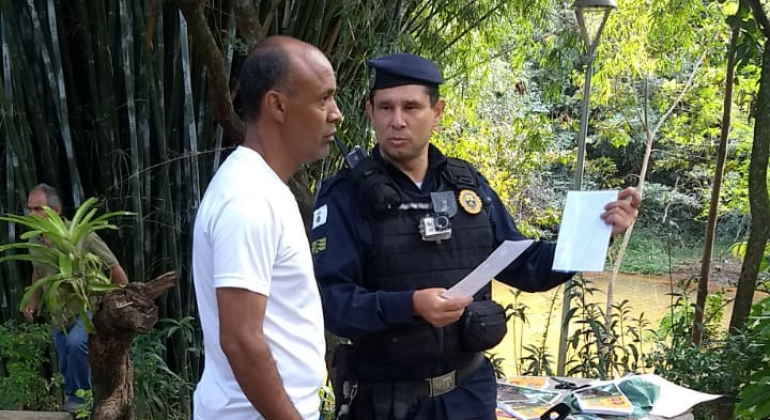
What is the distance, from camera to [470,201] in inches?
70.3

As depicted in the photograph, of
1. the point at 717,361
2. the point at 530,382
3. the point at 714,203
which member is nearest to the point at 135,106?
the point at 530,382

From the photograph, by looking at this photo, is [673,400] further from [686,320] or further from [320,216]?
[686,320]

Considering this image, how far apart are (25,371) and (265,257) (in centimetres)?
233

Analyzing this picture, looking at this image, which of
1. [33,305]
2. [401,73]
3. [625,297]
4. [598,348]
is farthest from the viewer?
[625,297]

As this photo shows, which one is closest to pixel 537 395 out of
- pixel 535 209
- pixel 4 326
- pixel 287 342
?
pixel 287 342

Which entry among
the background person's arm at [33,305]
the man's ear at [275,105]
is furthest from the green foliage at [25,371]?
the man's ear at [275,105]

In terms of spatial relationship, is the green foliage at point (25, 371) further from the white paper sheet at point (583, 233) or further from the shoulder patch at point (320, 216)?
the white paper sheet at point (583, 233)

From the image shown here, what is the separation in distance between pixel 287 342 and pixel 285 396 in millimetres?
96

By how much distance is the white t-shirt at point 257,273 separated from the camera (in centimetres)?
111

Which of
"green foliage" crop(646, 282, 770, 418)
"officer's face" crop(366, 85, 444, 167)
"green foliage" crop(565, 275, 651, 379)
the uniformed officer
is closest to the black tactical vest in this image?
the uniformed officer

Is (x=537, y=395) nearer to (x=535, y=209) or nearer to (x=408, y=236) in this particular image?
(x=408, y=236)

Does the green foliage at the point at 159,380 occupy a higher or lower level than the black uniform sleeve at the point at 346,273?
lower

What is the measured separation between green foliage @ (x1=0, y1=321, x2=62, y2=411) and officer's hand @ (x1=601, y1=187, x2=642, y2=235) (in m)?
2.42

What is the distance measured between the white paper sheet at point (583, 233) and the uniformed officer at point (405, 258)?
3 cm
